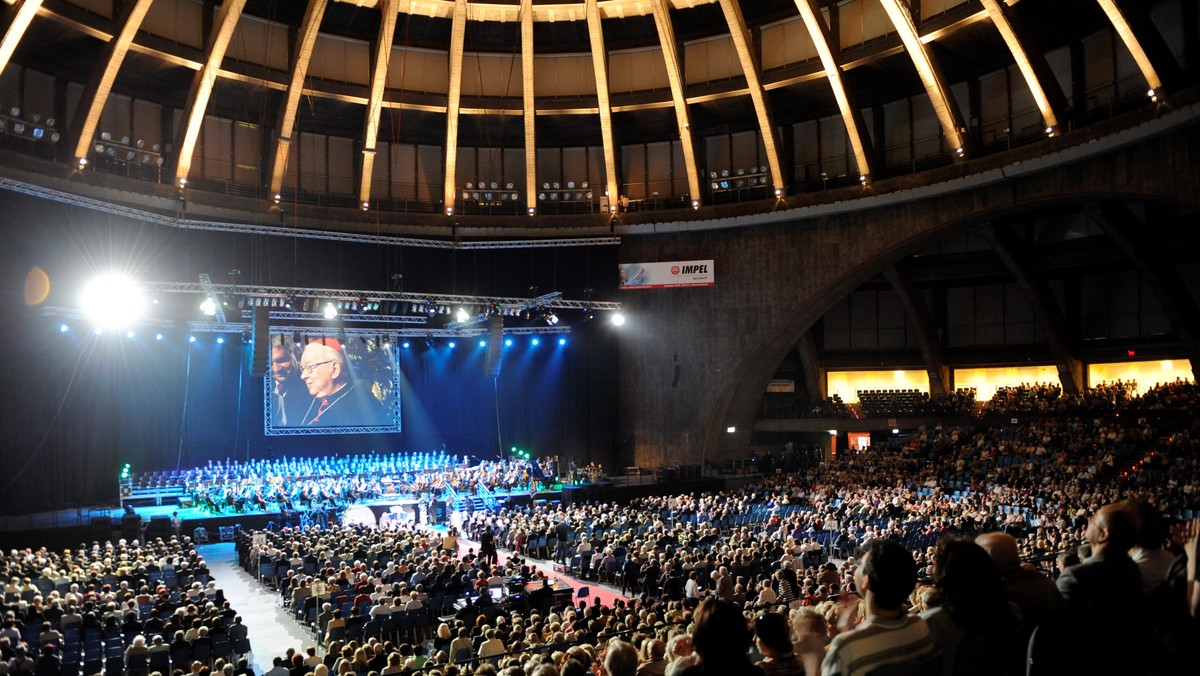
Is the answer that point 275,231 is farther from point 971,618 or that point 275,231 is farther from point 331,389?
point 971,618

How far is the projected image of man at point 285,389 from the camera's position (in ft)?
103

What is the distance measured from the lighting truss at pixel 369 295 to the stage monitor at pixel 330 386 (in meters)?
3.46

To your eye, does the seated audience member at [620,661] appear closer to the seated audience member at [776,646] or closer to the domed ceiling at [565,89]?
the seated audience member at [776,646]

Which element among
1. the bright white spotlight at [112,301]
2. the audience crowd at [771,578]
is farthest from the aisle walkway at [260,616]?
the bright white spotlight at [112,301]

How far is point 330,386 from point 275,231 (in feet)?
21.2

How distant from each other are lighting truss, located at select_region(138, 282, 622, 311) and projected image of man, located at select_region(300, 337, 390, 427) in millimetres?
3405

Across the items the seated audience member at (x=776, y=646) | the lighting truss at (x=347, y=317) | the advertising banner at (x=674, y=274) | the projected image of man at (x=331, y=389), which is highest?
the advertising banner at (x=674, y=274)

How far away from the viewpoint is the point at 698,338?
1361 inches

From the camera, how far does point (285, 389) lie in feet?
104

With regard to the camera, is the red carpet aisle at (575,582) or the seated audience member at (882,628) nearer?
the seated audience member at (882,628)

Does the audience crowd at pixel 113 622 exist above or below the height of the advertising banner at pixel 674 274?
below

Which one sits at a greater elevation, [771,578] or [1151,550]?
[1151,550]

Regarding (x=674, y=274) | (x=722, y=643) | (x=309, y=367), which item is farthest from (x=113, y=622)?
(x=674, y=274)

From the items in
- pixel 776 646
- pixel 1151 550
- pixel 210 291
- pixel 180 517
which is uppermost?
pixel 210 291
